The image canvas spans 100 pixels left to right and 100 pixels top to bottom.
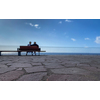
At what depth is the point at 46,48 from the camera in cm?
1191

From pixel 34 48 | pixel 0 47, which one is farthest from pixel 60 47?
pixel 0 47

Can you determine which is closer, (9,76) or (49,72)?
(9,76)

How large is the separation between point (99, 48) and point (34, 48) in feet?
32.5

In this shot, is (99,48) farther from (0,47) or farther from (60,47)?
(0,47)
